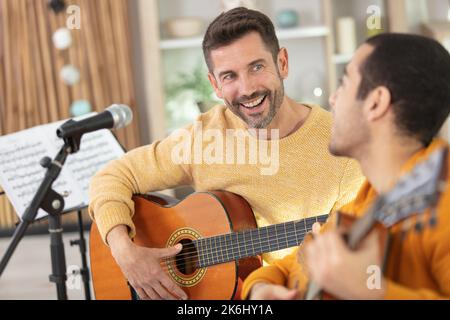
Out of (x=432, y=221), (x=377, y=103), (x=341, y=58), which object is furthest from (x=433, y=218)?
(x=341, y=58)

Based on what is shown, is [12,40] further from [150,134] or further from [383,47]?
[383,47]

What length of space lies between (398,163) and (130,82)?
2.88 metres

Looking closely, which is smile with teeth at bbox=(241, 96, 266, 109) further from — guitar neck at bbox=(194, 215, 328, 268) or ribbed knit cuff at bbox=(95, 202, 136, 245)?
ribbed knit cuff at bbox=(95, 202, 136, 245)

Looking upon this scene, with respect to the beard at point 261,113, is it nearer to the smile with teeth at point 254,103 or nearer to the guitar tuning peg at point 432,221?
the smile with teeth at point 254,103

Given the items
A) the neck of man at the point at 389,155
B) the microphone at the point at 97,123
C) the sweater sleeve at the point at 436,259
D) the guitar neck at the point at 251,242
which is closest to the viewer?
the sweater sleeve at the point at 436,259

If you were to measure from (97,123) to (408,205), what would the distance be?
3.73ft

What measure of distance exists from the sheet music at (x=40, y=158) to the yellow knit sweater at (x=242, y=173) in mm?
221

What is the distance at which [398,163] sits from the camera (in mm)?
1074

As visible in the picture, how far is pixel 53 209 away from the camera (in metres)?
1.94

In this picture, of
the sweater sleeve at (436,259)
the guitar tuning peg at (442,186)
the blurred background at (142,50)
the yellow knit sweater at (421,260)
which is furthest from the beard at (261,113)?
the blurred background at (142,50)

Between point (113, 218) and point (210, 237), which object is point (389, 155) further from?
point (113, 218)

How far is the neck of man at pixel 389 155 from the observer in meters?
1.07

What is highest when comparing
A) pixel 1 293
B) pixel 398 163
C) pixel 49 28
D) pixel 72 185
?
pixel 49 28

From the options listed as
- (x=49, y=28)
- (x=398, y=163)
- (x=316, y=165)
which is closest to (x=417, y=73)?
(x=398, y=163)
